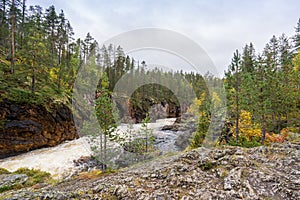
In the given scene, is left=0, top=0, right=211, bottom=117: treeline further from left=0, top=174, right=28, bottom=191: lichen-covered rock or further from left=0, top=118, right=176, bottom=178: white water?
left=0, top=174, right=28, bottom=191: lichen-covered rock

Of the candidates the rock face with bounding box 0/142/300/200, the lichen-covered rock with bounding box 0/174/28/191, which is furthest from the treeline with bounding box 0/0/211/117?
the rock face with bounding box 0/142/300/200

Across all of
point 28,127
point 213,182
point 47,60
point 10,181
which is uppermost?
point 47,60

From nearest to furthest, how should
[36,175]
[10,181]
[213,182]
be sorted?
[213,182]
[10,181]
[36,175]

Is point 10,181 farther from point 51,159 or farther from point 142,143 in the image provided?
point 142,143

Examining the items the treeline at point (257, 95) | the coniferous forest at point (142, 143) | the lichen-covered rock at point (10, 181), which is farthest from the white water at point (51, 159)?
the treeline at point (257, 95)

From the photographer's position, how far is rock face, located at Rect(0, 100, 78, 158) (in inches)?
659

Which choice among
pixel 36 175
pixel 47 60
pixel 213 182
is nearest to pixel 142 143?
pixel 36 175

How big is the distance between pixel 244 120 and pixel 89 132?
1724cm

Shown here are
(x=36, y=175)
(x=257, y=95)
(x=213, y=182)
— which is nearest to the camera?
(x=213, y=182)

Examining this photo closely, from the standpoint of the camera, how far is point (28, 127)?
1819 cm

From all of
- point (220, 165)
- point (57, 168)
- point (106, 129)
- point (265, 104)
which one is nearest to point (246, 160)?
point (220, 165)

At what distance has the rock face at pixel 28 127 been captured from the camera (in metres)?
16.7

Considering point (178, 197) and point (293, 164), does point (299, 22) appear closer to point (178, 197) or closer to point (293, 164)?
point (293, 164)

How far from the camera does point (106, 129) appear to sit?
13516mm
